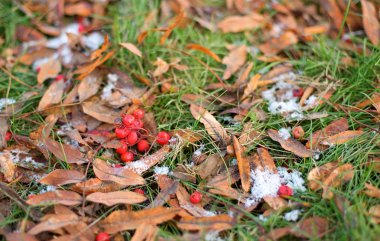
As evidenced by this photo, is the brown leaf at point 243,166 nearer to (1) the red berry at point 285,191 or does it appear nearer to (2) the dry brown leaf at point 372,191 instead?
(1) the red berry at point 285,191

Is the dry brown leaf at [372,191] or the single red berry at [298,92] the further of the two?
the single red berry at [298,92]

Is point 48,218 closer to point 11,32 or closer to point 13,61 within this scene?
point 13,61

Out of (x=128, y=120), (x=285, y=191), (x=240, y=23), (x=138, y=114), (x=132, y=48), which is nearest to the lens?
(x=285, y=191)

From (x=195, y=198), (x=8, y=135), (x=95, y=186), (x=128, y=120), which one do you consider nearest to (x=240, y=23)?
(x=128, y=120)

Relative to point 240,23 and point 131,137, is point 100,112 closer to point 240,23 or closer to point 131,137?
point 131,137

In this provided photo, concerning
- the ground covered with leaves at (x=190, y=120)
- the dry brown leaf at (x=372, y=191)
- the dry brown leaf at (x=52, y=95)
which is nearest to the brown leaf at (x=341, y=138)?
the ground covered with leaves at (x=190, y=120)

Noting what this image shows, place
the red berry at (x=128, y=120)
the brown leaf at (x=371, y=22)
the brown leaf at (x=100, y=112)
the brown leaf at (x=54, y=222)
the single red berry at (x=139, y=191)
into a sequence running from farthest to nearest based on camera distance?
the brown leaf at (x=371, y=22)
the brown leaf at (x=100, y=112)
the red berry at (x=128, y=120)
the single red berry at (x=139, y=191)
the brown leaf at (x=54, y=222)

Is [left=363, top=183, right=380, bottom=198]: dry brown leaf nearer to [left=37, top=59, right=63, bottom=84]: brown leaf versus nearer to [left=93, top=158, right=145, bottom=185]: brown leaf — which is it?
[left=93, top=158, right=145, bottom=185]: brown leaf
